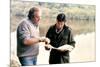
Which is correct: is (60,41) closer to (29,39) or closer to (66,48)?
(66,48)

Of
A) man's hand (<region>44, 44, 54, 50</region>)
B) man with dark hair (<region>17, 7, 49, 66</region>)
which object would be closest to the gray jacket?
man with dark hair (<region>17, 7, 49, 66</region>)

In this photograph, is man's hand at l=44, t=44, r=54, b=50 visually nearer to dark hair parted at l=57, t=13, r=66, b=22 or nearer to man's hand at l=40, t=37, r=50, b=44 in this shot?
man's hand at l=40, t=37, r=50, b=44

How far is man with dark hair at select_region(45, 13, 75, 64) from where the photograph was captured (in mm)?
2295

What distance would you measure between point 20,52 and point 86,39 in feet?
2.65

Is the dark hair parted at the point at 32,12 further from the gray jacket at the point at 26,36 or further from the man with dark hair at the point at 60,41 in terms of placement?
the man with dark hair at the point at 60,41

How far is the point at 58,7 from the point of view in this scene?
2.32 m

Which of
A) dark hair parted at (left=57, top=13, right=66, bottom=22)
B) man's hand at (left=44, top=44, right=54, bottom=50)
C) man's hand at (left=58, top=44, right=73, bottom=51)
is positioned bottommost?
man's hand at (left=58, top=44, right=73, bottom=51)

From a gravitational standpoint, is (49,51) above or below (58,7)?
below

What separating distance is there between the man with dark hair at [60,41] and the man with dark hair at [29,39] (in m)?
0.10

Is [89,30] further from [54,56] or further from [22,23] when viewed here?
[22,23]

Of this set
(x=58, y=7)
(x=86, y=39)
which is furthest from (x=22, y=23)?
(x=86, y=39)

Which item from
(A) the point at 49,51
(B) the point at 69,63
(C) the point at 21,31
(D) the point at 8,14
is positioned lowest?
(B) the point at 69,63

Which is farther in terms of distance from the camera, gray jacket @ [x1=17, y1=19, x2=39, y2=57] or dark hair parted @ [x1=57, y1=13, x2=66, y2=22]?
dark hair parted @ [x1=57, y1=13, x2=66, y2=22]

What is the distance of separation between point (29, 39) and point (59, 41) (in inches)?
13.7
